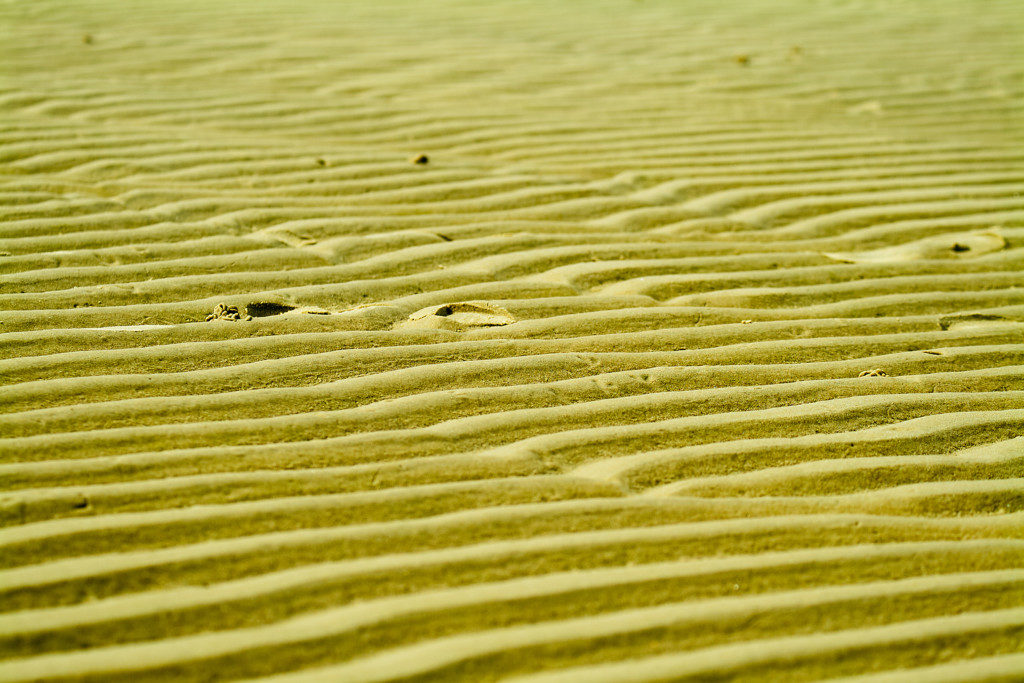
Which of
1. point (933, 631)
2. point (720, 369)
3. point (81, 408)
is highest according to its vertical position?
point (81, 408)

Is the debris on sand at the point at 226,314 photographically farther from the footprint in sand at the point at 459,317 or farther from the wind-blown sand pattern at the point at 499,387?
the footprint in sand at the point at 459,317

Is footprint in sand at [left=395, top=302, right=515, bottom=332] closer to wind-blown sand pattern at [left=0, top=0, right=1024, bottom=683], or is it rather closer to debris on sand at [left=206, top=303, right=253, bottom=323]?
wind-blown sand pattern at [left=0, top=0, right=1024, bottom=683]

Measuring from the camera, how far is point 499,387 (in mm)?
2320

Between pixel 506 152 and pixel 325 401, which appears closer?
pixel 325 401

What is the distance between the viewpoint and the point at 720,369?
246 cm

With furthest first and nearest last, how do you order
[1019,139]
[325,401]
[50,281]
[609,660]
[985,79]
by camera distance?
[985,79] < [1019,139] < [50,281] < [325,401] < [609,660]

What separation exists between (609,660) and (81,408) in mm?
1284

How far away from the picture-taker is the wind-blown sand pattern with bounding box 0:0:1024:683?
5.36ft

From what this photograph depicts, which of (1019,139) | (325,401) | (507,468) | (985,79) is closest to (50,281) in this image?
(325,401)

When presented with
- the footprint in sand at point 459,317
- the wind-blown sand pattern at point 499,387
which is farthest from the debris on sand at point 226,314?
the footprint in sand at point 459,317

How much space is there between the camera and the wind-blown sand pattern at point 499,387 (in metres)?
1.63

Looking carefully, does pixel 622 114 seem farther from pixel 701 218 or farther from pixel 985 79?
pixel 985 79

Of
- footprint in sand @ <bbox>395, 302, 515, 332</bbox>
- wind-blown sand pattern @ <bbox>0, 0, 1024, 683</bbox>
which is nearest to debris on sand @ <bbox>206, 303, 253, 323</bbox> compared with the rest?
wind-blown sand pattern @ <bbox>0, 0, 1024, 683</bbox>

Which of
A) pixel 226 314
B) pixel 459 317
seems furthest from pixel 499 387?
pixel 226 314
